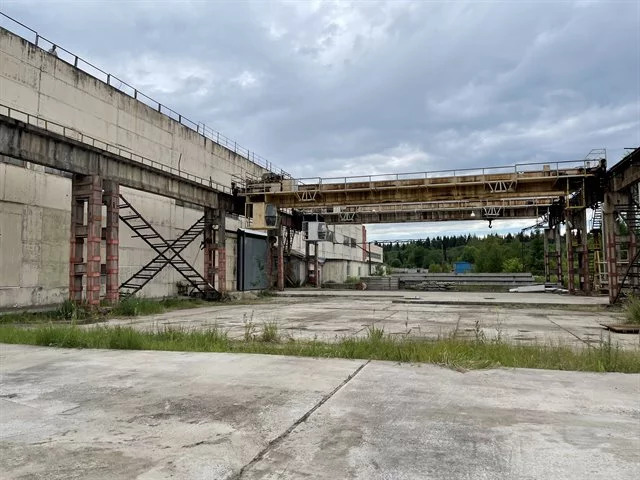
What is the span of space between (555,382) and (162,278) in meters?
24.9

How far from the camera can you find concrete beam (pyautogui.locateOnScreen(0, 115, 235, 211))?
Result: 16.0 metres

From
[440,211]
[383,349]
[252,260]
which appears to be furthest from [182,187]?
[440,211]

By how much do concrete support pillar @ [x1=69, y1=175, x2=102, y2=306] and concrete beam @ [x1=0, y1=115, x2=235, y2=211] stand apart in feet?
2.47

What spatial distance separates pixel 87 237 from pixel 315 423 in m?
17.0

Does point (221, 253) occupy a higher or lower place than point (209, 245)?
lower

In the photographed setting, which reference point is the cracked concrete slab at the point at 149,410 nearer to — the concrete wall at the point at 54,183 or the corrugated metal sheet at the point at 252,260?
the concrete wall at the point at 54,183

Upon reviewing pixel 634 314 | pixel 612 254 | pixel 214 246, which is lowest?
pixel 634 314

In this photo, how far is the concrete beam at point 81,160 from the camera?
15984mm

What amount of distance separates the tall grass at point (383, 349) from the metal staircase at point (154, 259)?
12.1m

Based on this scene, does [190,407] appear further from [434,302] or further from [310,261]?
[310,261]

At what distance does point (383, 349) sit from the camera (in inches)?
356

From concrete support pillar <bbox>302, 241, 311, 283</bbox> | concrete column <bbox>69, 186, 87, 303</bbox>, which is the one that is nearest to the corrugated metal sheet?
concrete support pillar <bbox>302, 241, 311, 283</bbox>

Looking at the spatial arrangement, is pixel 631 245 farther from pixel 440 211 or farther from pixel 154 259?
pixel 154 259

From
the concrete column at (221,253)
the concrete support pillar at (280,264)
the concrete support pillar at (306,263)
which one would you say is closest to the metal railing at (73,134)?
the concrete column at (221,253)
